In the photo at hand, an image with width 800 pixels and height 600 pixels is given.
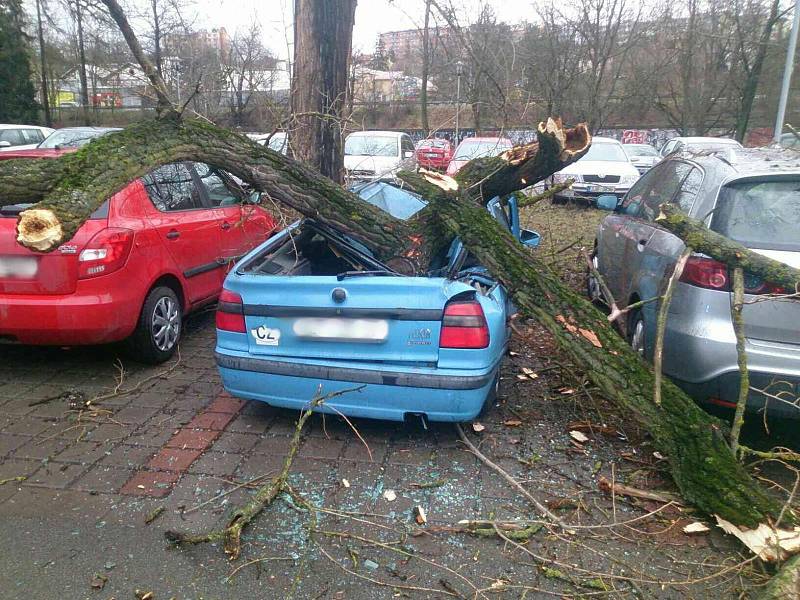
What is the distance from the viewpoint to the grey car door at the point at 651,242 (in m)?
4.05

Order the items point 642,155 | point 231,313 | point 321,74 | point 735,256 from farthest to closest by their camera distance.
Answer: point 642,155 → point 321,74 → point 231,313 → point 735,256

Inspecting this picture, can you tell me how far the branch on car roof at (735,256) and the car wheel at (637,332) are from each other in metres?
1.23

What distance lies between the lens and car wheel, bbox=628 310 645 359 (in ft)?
14.2

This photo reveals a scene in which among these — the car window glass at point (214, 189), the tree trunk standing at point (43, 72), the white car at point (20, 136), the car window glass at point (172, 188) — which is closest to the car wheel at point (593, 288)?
the car window glass at point (214, 189)

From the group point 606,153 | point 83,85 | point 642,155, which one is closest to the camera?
point 606,153

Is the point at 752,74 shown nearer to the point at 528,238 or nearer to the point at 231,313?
the point at 528,238

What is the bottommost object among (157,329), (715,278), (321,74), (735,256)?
(157,329)

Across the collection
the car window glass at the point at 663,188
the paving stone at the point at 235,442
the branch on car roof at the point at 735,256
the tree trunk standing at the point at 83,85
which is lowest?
the paving stone at the point at 235,442

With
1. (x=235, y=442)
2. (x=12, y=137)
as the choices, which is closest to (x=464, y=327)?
(x=235, y=442)

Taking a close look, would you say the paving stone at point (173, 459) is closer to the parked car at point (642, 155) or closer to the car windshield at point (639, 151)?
the parked car at point (642, 155)

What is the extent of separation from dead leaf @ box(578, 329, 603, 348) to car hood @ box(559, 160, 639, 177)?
11.0 m

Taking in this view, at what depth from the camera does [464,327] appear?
3271mm

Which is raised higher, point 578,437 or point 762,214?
point 762,214

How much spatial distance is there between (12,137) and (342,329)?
55.6ft
